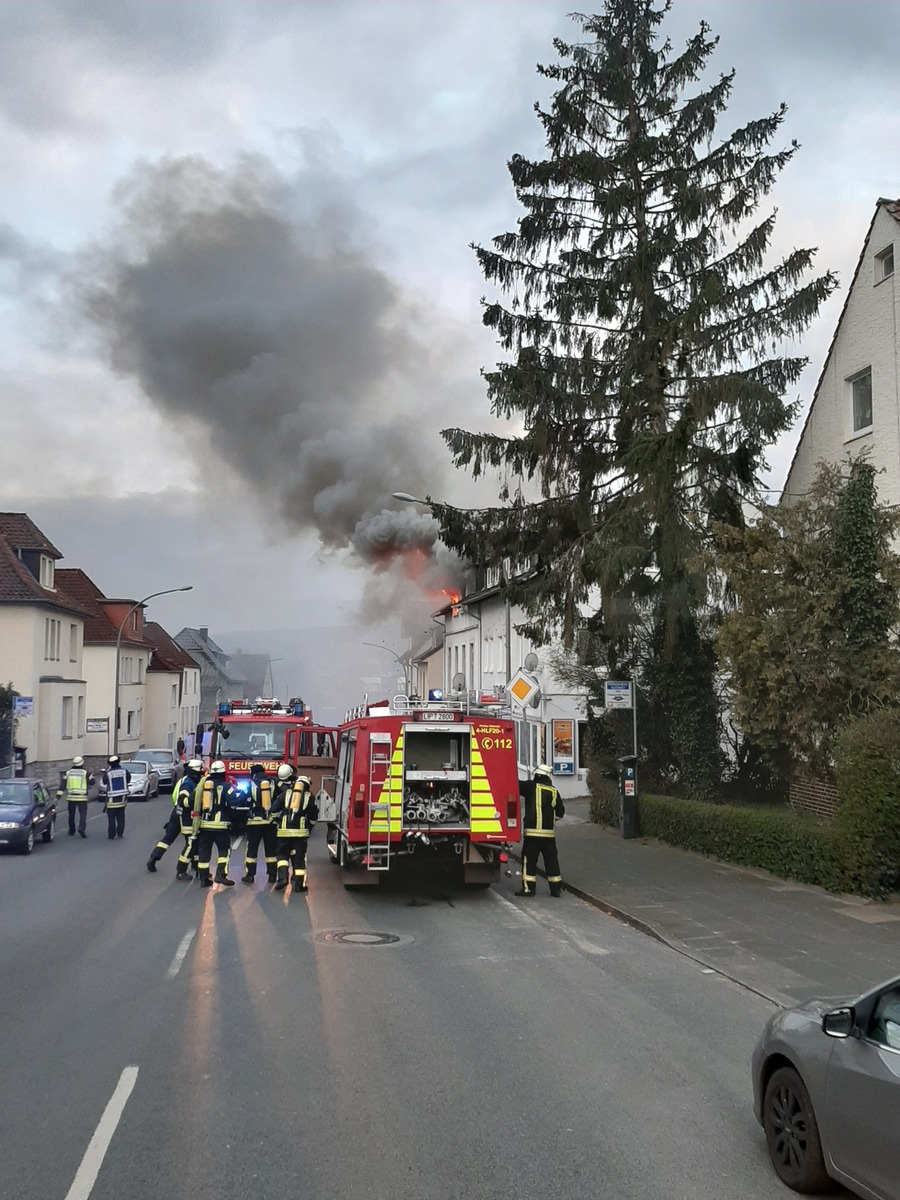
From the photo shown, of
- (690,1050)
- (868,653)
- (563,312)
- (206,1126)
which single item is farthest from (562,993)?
(563,312)

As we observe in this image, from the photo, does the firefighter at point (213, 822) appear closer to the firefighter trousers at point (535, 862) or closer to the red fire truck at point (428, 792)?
the red fire truck at point (428, 792)

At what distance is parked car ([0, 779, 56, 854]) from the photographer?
62.1 ft

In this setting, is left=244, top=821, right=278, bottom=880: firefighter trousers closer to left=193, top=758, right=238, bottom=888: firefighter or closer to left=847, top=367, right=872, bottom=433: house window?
left=193, top=758, right=238, bottom=888: firefighter

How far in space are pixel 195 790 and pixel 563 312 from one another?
1028 centimetres

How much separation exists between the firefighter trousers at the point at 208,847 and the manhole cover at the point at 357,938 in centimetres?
365

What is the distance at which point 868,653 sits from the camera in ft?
44.5

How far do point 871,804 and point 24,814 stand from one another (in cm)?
1453

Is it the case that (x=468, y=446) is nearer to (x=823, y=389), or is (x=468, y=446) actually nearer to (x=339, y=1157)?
(x=823, y=389)

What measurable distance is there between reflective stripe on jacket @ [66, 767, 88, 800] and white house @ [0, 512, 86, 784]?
1492 cm

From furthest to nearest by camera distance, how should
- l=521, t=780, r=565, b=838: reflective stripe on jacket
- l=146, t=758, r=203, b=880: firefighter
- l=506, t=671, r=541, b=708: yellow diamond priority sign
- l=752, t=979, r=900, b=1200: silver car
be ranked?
l=506, t=671, r=541, b=708: yellow diamond priority sign < l=146, t=758, r=203, b=880: firefighter < l=521, t=780, r=565, b=838: reflective stripe on jacket < l=752, t=979, r=900, b=1200: silver car

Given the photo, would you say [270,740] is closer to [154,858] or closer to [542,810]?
[154,858]

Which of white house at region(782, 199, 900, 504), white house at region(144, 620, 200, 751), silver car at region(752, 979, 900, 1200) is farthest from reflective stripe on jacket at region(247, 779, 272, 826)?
white house at region(144, 620, 200, 751)

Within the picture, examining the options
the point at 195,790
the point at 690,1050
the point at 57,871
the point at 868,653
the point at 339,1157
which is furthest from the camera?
the point at 57,871

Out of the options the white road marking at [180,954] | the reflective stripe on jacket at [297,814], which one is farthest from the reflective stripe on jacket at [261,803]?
the white road marking at [180,954]
